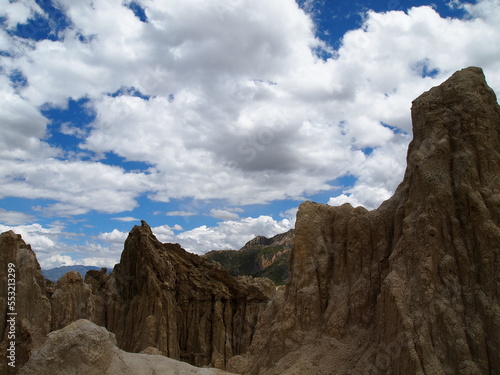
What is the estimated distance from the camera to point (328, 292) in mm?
17234

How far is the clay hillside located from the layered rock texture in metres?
8.03

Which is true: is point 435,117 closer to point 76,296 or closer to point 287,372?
point 287,372

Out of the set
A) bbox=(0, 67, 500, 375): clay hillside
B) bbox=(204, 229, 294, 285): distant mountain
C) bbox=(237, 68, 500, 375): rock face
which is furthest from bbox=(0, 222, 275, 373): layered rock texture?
bbox=(204, 229, 294, 285): distant mountain

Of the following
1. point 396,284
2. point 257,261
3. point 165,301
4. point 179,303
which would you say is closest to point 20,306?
point 396,284

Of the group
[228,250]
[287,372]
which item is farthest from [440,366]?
[228,250]

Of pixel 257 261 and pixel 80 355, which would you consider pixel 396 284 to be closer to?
pixel 80 355

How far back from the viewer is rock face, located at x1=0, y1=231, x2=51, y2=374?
2133cm

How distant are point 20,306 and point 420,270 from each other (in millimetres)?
19658

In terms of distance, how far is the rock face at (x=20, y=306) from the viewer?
21.3m

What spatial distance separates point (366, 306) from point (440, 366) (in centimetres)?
384

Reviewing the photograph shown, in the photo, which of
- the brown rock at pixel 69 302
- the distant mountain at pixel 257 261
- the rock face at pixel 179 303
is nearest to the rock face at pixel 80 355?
the brown rock at pixel 69 302

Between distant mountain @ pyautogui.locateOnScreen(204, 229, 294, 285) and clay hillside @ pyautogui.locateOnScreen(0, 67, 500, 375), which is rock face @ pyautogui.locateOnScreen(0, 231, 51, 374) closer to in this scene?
clay hillside @ pyautogui.locateOnScreen(0, 67, 500, 375)

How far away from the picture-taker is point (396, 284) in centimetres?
1344

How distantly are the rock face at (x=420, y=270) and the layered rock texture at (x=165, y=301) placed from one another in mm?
16361
